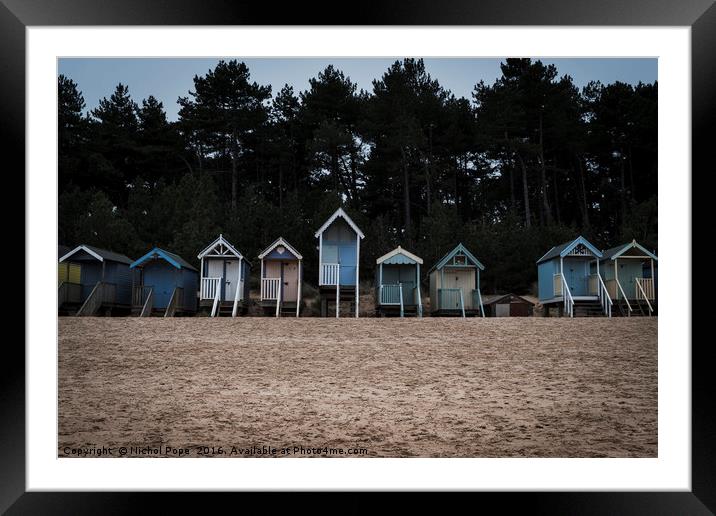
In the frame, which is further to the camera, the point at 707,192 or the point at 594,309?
the point at 594,309

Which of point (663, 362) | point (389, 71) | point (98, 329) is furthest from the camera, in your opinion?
point (389, 71)

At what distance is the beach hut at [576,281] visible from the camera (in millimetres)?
21250

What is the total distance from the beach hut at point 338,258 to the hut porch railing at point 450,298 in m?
2.72

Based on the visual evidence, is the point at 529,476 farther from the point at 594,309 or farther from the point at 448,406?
the point at 594,309

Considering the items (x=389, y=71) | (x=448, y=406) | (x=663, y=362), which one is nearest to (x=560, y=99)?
(x=389, y=71)

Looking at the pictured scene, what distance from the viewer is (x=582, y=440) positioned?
9328mm

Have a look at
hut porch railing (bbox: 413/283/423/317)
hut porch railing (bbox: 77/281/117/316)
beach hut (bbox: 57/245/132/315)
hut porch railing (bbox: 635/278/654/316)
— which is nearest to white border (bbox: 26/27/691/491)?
hut porch railing (bbox: 413/283/423/317)

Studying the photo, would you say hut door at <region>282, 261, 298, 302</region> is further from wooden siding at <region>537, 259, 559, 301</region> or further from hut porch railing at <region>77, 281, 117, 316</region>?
wooden siding at <region>537, 259, 559, 301</region>

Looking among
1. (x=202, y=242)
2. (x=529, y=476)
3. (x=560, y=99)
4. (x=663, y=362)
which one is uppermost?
(x=560, y=99)

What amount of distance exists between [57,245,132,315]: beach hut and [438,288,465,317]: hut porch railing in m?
10.0

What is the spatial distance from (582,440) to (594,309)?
12654 mm

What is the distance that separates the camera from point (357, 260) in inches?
842

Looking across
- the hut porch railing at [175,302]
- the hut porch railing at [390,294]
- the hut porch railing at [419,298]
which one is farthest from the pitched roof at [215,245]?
the hut porch railing at [419,298]
